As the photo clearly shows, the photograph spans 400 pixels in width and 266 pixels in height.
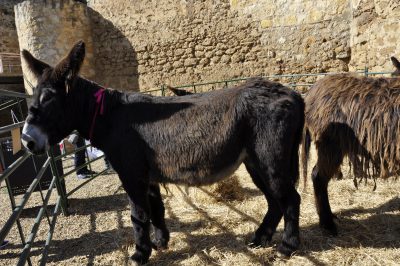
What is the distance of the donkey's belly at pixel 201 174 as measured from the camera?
2830mm

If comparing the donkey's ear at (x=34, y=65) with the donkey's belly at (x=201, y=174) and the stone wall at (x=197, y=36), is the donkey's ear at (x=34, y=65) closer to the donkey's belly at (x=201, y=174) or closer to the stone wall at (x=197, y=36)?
the donkey's belly at (x=201, y=174)

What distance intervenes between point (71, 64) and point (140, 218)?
1.51 metres

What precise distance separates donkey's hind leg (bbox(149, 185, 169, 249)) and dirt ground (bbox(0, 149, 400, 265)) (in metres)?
0.11

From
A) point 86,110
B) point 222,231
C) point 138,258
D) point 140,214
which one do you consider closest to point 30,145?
point 86,110

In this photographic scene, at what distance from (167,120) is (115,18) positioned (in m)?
12.1

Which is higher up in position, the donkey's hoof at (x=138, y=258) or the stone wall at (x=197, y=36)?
the stone wall at (x=197, y=36)

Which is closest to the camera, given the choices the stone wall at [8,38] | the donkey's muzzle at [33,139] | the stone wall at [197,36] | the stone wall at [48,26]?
the donkey's muzzle at [33,139]

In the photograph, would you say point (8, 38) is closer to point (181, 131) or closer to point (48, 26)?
point (48, 26)

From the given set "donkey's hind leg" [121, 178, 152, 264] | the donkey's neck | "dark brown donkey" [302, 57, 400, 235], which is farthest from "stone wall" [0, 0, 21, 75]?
"dark brown donkey" [302, 57, 400, 235]

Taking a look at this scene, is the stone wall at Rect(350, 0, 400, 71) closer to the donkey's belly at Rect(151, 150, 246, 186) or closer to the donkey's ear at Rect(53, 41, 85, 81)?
the donkey's belly at Rect(151, 150, 246, 186)

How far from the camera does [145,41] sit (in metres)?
13.5

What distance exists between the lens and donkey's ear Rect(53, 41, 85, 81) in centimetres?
254

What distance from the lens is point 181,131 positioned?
283 cm

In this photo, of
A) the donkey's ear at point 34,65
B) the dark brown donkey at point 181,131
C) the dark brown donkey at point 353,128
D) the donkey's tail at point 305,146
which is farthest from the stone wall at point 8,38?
the dark brown donkey at point 353,128
